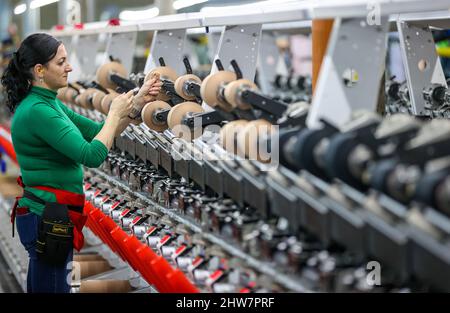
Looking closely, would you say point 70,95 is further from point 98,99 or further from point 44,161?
point 44,161

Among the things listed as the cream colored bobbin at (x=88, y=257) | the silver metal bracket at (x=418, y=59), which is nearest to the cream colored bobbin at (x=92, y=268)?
the cream colored bobbin at (x=88, y=257)

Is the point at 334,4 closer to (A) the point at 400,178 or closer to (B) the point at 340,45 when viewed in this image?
(B) the point at 340,45

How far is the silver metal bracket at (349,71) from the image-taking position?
114 inches

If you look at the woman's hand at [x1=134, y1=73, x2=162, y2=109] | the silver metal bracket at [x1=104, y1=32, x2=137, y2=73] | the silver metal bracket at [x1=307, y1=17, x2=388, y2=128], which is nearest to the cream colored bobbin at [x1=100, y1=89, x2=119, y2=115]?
the woman's hand at [x1=134, y1=73, x2=162, y2=109]

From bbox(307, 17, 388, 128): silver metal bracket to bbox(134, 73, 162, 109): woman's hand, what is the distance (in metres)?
1.67

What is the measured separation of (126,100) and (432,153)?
2.11 m

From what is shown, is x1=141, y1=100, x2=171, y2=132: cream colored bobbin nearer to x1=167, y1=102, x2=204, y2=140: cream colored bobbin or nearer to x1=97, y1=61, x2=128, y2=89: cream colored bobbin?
x1=167, y1=102, x2=204, y2=140: cream colored bobbin

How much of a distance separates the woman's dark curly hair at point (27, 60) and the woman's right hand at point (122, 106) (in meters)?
0.41

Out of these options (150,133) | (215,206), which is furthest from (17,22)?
(215,206)

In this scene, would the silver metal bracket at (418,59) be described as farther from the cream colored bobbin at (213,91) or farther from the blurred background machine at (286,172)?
the cream colored bobbin at (213,91)

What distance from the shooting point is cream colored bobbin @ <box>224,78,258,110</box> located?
135 inches

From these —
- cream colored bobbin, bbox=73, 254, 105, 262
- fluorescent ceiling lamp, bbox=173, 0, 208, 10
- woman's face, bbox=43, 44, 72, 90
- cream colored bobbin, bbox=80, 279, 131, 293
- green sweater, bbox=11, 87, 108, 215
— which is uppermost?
fluorescent ceiling lamp, bbox=173, 0, 208, 10

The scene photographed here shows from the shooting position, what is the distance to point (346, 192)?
254 cm

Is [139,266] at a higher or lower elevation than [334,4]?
lower
